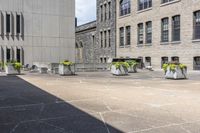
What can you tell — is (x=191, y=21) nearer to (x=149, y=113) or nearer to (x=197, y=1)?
(x=197, y=1)

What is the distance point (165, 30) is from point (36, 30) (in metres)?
17.9

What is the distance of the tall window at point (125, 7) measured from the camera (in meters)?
47.4

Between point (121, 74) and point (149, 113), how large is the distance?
17868 millimetres

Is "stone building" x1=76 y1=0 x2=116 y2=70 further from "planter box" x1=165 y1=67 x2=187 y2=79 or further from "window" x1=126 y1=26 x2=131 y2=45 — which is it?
"planter box" x1=165 y1=67 x2=187 y2=79

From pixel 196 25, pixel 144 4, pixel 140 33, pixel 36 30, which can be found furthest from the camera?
pixel 36 30

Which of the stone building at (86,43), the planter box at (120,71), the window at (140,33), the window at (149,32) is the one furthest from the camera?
the stone building at (86,43)

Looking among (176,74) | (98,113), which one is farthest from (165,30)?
(98,113)

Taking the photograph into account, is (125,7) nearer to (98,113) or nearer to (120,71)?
(120,71)

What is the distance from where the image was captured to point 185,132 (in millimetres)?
7613

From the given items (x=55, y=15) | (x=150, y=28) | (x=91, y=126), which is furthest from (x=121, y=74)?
(x=55, y=15)

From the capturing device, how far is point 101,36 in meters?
54.4

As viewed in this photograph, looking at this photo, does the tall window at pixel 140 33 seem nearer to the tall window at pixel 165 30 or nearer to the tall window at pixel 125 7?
the tall window at pixel 125 7

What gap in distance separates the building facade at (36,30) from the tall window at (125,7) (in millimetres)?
6933

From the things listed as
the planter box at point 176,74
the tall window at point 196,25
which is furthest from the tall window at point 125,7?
the planter box at point 176,74
